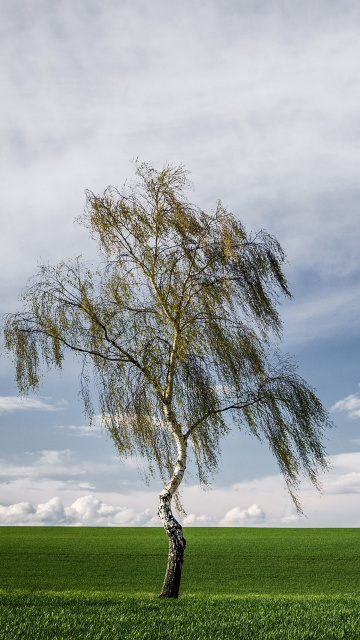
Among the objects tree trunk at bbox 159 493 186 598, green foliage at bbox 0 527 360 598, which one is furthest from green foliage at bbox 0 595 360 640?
green foliage at bbox 0 527 360 598

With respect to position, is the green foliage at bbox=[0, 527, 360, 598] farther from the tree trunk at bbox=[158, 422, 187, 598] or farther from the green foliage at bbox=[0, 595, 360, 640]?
the green foliage at bbox=[0, 595, 360, 640]

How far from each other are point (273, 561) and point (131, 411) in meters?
14.4

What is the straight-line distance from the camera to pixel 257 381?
12.0 meters

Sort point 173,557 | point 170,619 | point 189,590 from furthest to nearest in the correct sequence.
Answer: point 189,590 → point 173,557 → point 170,619

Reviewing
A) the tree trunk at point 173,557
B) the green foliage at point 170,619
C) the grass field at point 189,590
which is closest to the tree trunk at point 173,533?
the tree trunk at point 173,557

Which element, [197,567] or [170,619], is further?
[197,567]

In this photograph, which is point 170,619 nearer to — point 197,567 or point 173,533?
point 173,533

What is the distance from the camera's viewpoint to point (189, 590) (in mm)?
16062

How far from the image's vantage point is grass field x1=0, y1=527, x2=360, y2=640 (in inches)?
300

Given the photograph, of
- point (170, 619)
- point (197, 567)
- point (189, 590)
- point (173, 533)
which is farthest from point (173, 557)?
point (197, 567)

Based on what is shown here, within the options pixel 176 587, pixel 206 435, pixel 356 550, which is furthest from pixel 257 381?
pixel 356 550

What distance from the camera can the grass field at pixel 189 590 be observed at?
763cm

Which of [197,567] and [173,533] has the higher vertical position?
[173,533]

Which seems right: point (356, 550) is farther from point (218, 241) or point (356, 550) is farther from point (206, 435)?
point (218, 241)
